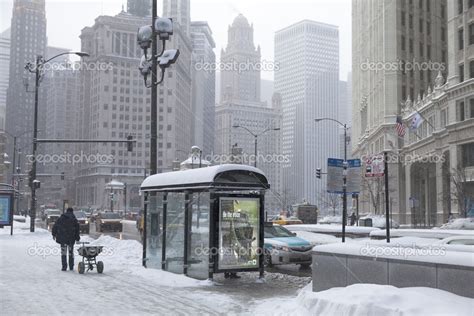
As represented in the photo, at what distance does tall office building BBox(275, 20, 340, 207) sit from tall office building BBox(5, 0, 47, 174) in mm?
53869

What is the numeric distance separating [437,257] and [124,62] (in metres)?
129

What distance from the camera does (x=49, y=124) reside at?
171m

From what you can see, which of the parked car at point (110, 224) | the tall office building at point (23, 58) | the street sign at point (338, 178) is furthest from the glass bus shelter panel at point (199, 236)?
the tall office building at point (23, 58)

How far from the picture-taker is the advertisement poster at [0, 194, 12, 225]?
110 ft

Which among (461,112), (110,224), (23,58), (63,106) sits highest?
(23,58)

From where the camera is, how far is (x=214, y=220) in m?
13.7

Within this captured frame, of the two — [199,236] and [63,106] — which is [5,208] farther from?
[63,106]

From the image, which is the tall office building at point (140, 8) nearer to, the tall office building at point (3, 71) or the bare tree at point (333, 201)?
the tall office building at point (3, 71)

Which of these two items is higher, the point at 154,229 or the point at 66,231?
the point at 154,229

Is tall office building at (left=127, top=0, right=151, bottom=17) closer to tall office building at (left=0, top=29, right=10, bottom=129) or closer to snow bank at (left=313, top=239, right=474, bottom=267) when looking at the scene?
tall office building at (left=0, top=29, right=10, bottom=129)

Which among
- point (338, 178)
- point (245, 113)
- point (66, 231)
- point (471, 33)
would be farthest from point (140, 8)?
point (66, 231)

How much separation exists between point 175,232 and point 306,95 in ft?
374

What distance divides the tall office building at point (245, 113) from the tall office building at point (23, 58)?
3889 centimetres

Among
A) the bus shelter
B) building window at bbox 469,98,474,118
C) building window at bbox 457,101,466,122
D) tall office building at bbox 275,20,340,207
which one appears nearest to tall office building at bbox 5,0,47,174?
tall office building at bbox 275,20,340,207
